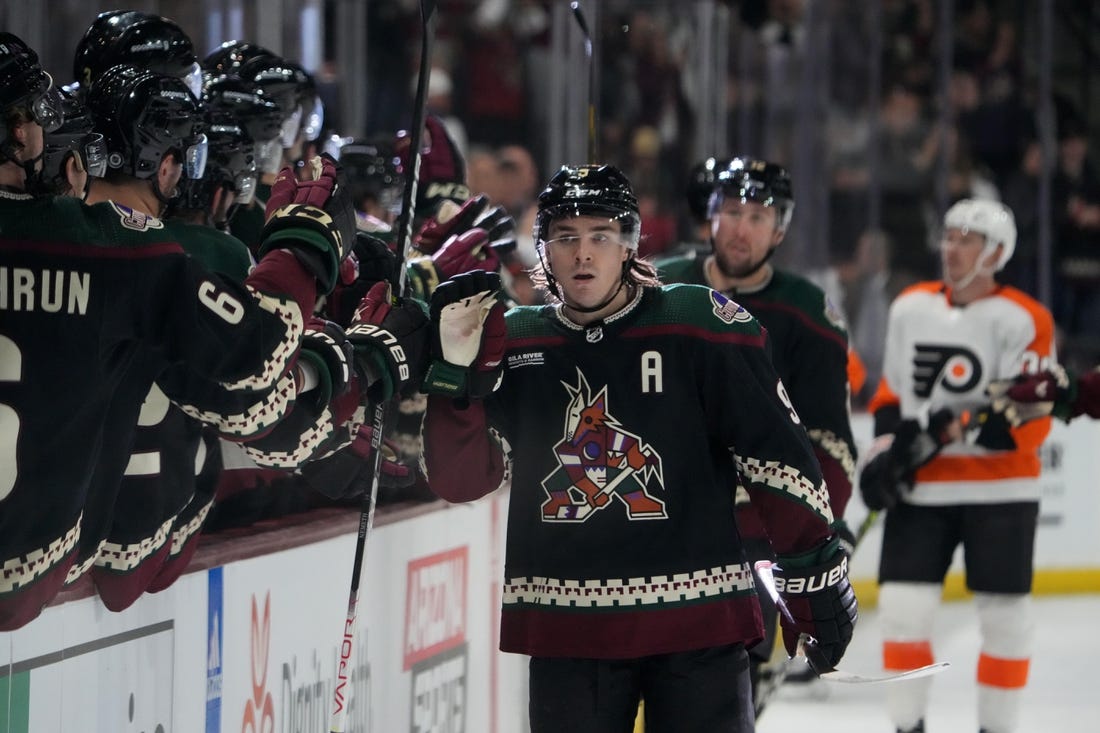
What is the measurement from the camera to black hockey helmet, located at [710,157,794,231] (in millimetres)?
3523

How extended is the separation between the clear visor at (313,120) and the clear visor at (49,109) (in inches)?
47.9

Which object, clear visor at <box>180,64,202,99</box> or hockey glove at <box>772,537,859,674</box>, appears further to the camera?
clear visor at <box>180,64,202,99</box>

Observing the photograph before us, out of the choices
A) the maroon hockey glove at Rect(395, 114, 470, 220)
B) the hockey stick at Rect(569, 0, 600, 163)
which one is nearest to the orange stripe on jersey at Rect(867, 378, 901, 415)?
the maroon hockey glove at Rect(395, 114, 470, 220)

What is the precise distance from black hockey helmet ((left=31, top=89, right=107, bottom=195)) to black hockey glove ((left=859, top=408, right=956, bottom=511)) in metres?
2.50

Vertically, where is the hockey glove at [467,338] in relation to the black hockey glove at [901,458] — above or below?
above

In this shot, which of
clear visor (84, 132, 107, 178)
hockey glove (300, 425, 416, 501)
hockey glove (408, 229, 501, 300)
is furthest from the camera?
hockey glove (408, 229, 501, 300)

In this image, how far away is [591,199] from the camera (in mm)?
2521

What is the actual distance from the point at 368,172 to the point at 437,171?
0.25 metres

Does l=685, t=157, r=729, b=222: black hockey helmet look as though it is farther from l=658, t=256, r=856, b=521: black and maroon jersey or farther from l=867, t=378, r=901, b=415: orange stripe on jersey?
l=867, t=378, r=901, b=415: orange stripe on jersey

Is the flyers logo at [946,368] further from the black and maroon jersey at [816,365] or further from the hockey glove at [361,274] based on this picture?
the hockey glove at [361,274]

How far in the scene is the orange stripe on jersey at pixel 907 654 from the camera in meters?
4.31

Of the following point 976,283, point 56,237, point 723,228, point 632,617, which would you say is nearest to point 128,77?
point 56,237

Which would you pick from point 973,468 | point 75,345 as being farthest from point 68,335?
point 973,468

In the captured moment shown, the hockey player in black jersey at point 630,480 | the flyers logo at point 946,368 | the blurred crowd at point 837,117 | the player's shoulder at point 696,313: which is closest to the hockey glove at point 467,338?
the hockey player in black jersey at point 630,480
